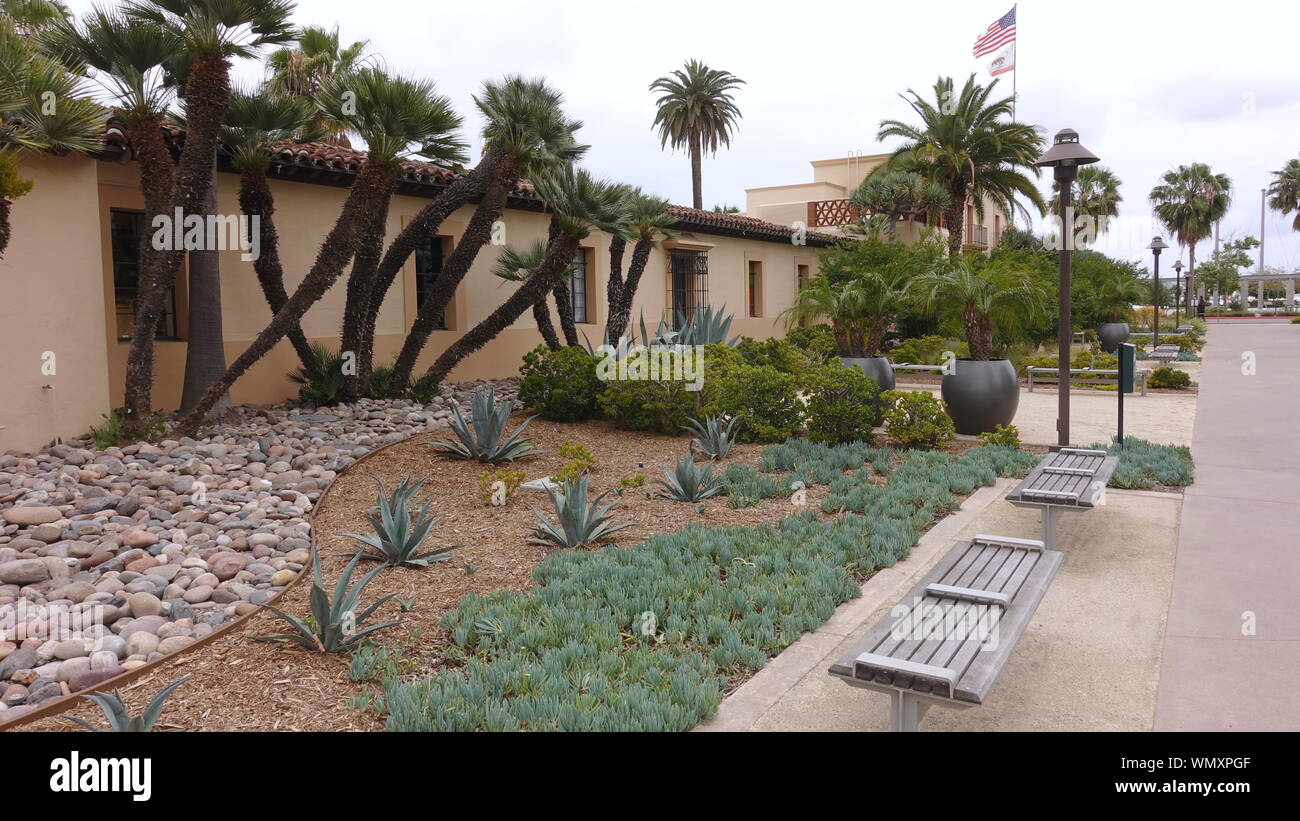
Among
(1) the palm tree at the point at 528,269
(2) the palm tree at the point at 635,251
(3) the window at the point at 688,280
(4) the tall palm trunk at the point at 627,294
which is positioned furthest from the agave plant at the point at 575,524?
(3) the window at the point at 688,280

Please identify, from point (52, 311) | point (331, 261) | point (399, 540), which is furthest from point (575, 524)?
point (52, 311)

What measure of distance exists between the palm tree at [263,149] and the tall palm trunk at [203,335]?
2.50ft

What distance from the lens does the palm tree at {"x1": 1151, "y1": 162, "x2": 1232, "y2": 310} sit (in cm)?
5772

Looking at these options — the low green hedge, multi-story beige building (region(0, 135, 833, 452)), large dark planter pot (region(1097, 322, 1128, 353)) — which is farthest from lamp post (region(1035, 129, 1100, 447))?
large dark planter pot (region(1097, 322, 1128, 353))

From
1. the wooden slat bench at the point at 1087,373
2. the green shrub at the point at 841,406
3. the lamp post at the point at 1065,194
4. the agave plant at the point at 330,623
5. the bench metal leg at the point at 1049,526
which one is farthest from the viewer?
the wooden slat bench at the point at 1087,373

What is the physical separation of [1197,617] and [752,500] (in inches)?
119

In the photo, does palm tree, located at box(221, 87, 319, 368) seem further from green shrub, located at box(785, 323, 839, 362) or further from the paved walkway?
the paved walkway

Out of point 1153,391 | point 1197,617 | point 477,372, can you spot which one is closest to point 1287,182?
point 1153,391

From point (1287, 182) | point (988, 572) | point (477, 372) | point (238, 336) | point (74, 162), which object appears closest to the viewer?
point (988, 572)

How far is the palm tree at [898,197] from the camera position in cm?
2683

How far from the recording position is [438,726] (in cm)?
300

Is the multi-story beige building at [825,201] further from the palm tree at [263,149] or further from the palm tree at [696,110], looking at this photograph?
the palm tree at [263,149]

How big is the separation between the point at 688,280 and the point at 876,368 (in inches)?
355
